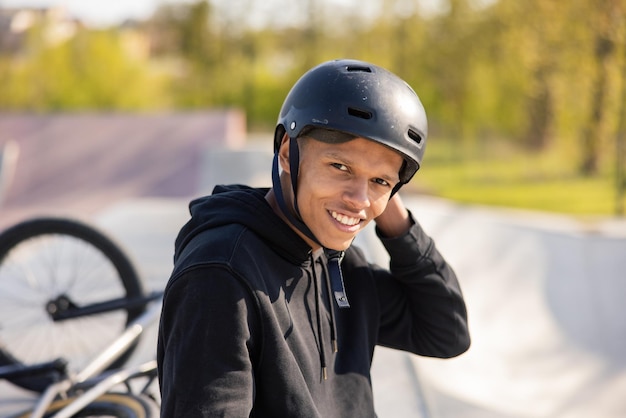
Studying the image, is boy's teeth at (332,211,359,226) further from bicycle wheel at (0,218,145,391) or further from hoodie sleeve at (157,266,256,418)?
bicycle wheel at (0,218,145,391)

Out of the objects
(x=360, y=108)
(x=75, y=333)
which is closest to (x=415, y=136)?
(x=360, y=108)

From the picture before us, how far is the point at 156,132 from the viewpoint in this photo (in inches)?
598

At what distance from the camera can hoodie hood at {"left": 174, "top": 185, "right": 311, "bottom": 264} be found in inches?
64.6

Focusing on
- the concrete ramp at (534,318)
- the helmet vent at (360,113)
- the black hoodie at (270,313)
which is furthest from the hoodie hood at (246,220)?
the concrete ramp at (534,318)

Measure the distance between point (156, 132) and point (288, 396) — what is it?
46.2ft

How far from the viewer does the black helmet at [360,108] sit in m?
1.72

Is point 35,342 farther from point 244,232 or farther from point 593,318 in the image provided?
point 593,318

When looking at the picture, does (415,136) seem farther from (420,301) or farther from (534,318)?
(534,318)

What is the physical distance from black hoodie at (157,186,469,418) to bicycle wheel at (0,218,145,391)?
1527 millimetres

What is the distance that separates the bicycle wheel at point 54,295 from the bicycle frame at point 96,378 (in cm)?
24

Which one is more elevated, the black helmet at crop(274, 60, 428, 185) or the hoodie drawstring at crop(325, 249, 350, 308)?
the black helmet at crop(274, 60, 428, 185)

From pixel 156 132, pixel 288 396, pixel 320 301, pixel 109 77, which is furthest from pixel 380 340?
pixel 109 77

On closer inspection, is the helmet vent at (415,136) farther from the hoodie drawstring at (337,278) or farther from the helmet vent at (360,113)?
the hoodie drawstring at (337,278)

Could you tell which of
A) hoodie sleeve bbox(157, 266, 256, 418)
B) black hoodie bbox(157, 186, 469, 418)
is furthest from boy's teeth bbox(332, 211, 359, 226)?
hoodie sleeve bbox(157, 266, 256, 418)
